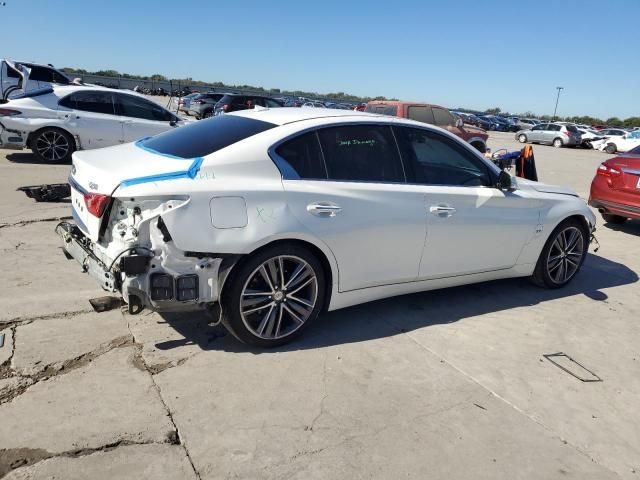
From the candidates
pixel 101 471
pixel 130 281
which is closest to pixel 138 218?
pixel 130 281

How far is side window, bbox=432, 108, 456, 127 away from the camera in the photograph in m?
15.5

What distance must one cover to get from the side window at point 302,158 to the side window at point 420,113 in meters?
11.3

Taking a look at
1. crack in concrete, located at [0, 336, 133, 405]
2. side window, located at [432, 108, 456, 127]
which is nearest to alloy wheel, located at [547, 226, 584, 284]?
crack in concrete, located at [0, 336, 133, 405]

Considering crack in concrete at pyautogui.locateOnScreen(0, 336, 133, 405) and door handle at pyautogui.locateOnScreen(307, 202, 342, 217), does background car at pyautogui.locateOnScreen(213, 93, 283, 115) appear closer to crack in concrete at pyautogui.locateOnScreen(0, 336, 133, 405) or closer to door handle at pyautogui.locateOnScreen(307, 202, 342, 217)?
door handle at pyautogui.locateOnScreen(307, 202, 342, 217)

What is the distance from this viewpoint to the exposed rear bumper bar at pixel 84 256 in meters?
3.44

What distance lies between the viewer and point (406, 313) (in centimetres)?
462

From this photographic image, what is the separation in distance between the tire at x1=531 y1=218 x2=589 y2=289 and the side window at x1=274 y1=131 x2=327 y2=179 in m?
2.73

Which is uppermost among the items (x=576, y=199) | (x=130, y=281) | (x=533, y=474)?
(x=576, y=199)

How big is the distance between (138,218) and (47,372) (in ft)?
3.57

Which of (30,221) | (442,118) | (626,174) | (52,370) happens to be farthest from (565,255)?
(442,118)

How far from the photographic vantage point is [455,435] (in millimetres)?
3031

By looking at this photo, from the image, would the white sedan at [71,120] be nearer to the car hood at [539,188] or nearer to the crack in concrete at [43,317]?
the crack in concrete at [43,317]

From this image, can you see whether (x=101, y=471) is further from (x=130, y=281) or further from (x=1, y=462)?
(x=130, y=281)

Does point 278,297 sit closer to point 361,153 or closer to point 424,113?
point 361,153
